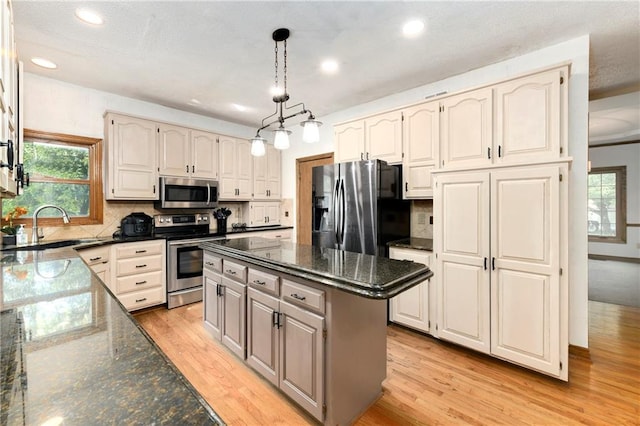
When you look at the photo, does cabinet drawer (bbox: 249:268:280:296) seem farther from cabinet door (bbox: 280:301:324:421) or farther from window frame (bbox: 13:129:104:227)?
window frame (bbox: 13:129:104:227)

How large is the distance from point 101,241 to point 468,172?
150 inches

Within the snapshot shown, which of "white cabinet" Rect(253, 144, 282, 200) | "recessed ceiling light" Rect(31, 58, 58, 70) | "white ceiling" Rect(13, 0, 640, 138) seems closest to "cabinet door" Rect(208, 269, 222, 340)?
"white ceiling" Rect(13, 0, 640, 138)

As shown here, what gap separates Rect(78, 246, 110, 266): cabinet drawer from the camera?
289cm

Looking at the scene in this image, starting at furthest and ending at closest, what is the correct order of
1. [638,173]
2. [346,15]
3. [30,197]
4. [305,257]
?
1. [638,173]
2. [30,197]
3. [346,15]
4. [305,257]

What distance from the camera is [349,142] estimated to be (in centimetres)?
355

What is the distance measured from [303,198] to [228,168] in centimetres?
132

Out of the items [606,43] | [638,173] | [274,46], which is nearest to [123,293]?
[274,46]

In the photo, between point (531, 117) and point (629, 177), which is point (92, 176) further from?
point (629, 177)

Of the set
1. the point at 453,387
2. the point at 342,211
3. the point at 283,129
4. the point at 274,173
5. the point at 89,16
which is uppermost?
the point at 89,16

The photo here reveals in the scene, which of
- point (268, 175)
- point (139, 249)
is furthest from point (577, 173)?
point (139, 249)

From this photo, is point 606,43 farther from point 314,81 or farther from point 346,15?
point 314,81

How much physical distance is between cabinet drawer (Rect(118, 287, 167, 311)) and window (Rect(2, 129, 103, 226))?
40.6 inches

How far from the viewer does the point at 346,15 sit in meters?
2.10

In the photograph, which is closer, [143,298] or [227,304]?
[227,304]
